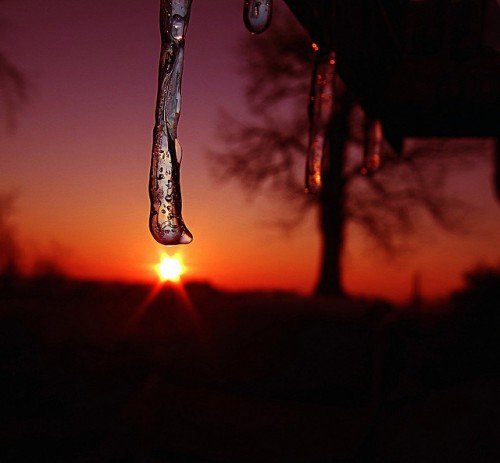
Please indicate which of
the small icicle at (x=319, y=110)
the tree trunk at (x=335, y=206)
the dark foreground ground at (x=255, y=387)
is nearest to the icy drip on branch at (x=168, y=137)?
the small icicle at (x=319, y=110)

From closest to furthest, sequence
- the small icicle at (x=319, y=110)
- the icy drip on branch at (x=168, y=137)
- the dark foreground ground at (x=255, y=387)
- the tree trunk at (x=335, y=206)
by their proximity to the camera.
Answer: the icy drip on branch at (x=168, y=137) < the small icicle at (x=319, y=110) < the dark foreground ground at (x=255, y=387) < the tree trunk at (x=335, y=206)

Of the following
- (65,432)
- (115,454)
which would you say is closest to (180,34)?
(115,454)

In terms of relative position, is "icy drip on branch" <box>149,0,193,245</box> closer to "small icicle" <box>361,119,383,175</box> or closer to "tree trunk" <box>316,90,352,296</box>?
"small icicle" <box>361,119,383,175</box>

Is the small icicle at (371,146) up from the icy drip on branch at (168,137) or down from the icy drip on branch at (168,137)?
up

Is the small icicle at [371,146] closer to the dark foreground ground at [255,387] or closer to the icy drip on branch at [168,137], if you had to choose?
the dark foreground ground at [255,387]

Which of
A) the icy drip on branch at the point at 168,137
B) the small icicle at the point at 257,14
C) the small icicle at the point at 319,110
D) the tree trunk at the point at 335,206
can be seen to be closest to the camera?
the icy drip on branch at the point at 168,137

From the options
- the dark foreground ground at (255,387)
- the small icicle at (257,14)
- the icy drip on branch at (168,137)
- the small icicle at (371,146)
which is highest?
the small icicle at (371,146)

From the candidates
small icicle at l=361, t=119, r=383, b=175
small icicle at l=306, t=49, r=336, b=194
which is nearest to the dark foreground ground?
small icicle at l=361, t=119, r=383, b=175
